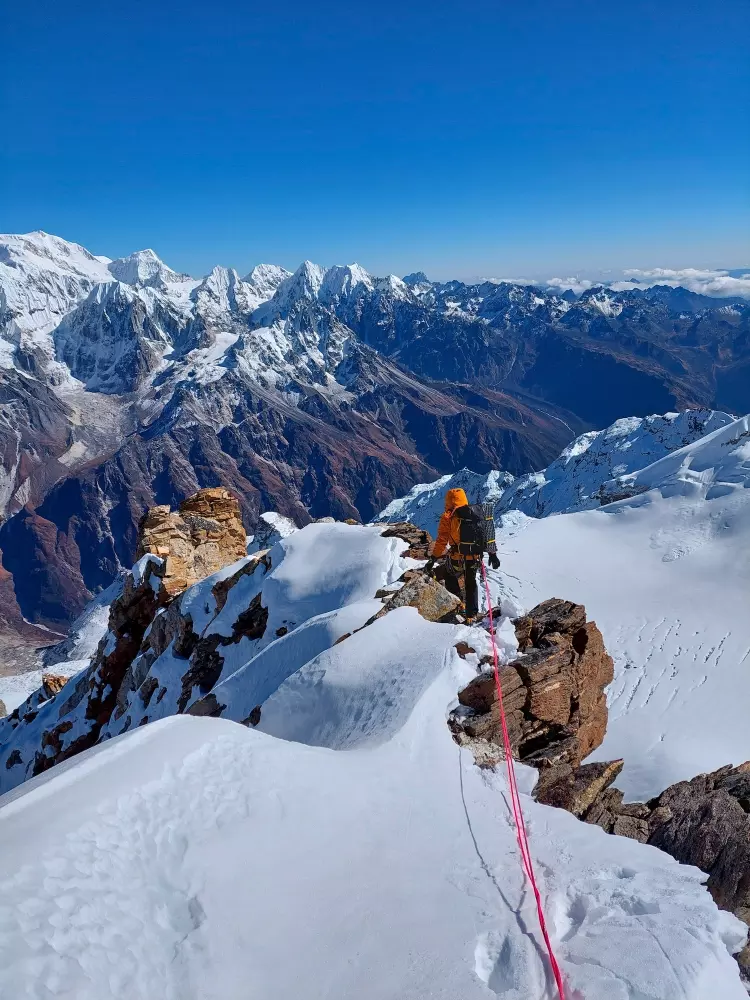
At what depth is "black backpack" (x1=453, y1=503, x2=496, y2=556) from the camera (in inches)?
617

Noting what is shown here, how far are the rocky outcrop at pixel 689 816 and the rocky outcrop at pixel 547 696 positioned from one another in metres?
0.89

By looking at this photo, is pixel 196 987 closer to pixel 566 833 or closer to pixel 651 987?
pixel 651 987

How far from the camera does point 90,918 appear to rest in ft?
17.9

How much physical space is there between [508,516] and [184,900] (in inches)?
4141

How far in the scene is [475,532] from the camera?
15.8 m

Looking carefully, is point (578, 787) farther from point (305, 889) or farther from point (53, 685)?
point (53, 685)

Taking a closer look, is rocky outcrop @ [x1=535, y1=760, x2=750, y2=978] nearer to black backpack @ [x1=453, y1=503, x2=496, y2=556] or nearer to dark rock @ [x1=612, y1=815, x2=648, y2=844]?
dark rock @ [x1=612, y1=815, x2=648, y2=844]

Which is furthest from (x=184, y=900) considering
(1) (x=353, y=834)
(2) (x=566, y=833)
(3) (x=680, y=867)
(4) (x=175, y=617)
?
(4) (x=175, y=617)

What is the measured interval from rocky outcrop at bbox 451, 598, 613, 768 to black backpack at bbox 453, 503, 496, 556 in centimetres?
224

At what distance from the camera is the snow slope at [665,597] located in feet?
57.7

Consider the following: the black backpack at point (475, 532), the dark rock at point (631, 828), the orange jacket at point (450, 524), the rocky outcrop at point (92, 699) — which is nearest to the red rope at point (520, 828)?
the dark rock at point (631, 828)

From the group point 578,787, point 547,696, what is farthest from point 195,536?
point 578,787

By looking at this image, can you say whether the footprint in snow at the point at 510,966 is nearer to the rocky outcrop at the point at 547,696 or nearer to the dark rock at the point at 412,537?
the rocky outcrop at the point at 547,696

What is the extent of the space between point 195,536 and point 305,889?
33789 millimetres
